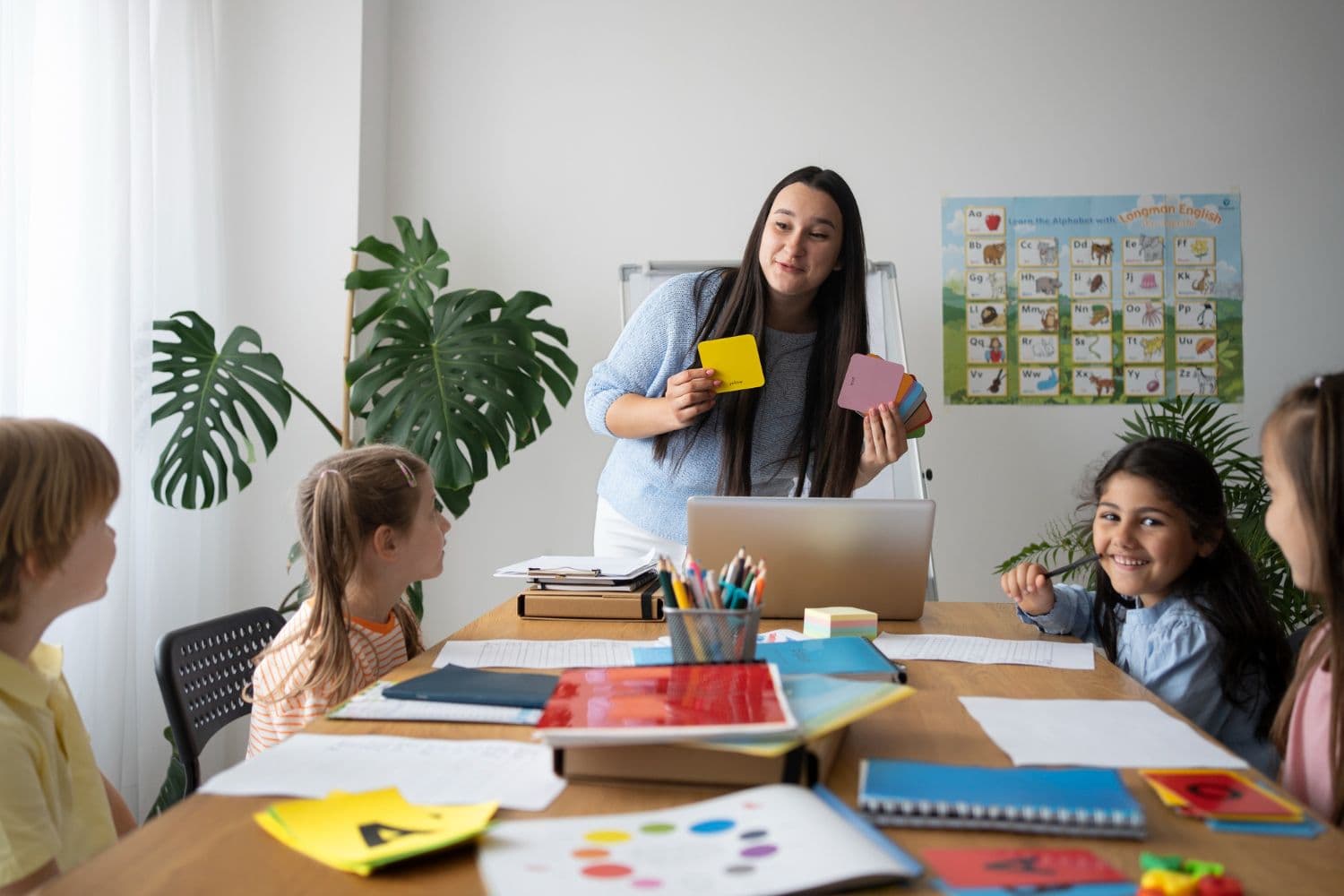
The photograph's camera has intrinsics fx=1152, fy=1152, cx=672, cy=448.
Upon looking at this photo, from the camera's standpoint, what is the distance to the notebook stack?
171 cm

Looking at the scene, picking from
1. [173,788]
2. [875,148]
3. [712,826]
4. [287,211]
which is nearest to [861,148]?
[875,148]

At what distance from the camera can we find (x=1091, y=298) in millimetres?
3592

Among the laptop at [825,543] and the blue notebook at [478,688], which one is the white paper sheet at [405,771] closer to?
the blue notebook at [478,688]

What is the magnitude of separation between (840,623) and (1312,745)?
1.91 feet

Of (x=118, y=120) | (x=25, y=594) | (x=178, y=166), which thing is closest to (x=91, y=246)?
(x=118, y=120)

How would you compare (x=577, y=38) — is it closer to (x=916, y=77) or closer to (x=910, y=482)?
(x=916, y=77)

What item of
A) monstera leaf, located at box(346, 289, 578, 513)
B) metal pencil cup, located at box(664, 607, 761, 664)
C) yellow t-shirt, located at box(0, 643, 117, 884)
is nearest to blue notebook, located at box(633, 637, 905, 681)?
metal pencil cup, located at box(664, 607, 761, 664)

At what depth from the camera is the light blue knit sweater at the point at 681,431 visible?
7.22ft

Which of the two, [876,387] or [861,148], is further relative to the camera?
[861,148]

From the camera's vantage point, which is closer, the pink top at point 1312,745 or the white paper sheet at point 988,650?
the pink top at point 1312,745

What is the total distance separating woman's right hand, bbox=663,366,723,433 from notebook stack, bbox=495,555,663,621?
368 millimetres

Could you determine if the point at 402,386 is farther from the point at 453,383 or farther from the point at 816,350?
the point at 816,350

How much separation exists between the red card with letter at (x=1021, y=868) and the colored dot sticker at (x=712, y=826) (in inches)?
5.3

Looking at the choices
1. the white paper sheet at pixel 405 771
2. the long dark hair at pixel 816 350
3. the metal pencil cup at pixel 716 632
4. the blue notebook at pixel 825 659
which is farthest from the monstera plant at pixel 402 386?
the white paper sheet at pixel 405 771
